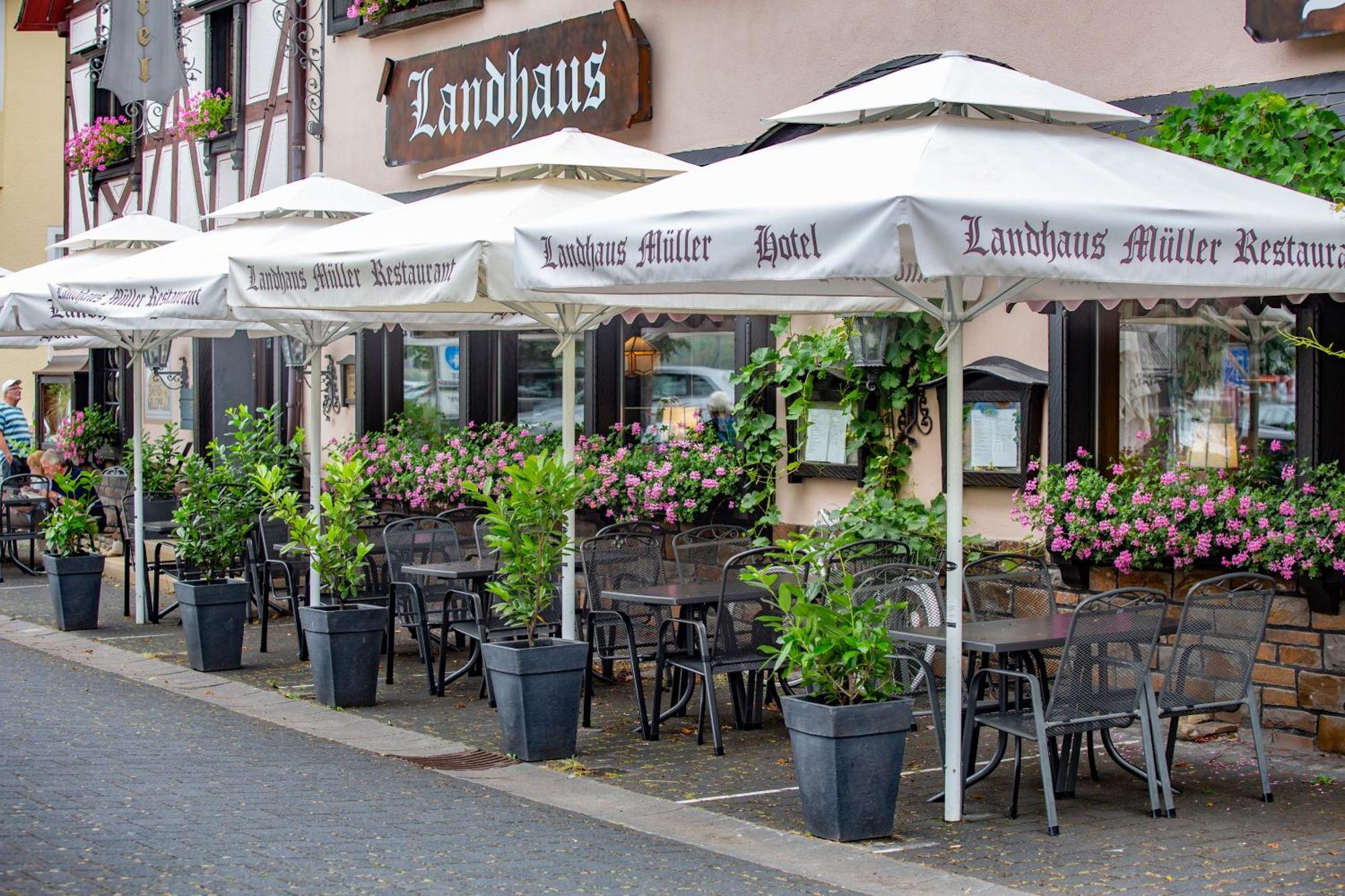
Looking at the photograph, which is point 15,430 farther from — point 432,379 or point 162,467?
point 432,379

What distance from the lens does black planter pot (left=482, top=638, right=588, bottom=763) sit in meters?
7.87

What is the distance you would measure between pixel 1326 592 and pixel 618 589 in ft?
11.0

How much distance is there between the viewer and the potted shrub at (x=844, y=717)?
6320mm

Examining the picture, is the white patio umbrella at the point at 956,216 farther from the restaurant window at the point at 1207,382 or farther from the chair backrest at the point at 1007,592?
the restaurant window at the point at 1207,382

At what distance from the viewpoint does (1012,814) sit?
6.76m

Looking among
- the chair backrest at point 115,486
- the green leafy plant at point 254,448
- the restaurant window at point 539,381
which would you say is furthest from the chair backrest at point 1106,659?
the chair backrest at point 115,486

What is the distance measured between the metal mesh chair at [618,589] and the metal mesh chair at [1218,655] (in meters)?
2.64

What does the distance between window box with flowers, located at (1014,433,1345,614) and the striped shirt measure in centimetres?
1148

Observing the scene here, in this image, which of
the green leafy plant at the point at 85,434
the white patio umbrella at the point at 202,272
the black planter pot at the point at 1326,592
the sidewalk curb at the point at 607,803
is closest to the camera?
the sidewalk curb at the point at 607,803

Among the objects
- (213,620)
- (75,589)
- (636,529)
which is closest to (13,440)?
(75,589)

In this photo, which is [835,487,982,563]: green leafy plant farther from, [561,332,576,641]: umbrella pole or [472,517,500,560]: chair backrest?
[472,517,500,560]: chair backrest

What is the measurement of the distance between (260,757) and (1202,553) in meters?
4.42

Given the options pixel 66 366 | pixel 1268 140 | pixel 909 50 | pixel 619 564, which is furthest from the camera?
pixel 66 366

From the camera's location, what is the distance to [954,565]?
6.63 metres
